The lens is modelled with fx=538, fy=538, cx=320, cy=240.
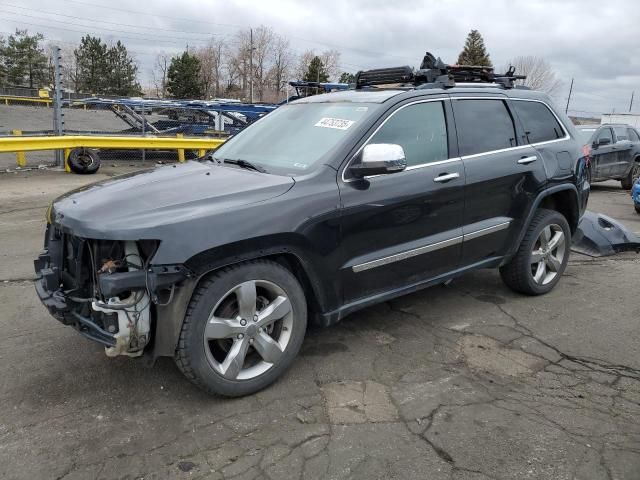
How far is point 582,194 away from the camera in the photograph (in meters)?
5.05

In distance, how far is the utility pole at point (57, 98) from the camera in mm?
12375

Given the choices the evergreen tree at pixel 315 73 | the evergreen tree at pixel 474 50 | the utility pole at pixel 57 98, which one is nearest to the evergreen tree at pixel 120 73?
the evergreen tree at pixel 315 73

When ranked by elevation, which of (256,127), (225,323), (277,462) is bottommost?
(277,462)

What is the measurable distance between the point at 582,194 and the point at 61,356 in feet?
15.1

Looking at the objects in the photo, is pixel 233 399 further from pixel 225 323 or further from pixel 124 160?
pixel 124 160

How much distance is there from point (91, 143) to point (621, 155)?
12814mm

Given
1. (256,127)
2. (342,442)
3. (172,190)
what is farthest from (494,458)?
(256,127)

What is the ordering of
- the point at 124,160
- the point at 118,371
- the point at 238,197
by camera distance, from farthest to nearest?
the point at 124,160 < the point at 118,371 < the point at 238,197

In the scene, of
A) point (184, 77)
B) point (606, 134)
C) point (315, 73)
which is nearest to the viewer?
point (606, 134)

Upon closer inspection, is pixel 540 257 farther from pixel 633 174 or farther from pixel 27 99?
pixel 27 99

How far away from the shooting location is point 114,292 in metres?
2.68

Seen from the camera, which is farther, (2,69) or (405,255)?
(2,69)

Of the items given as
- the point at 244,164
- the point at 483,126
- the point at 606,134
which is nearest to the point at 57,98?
the point at 244,164

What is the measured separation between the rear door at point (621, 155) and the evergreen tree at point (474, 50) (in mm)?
50575
